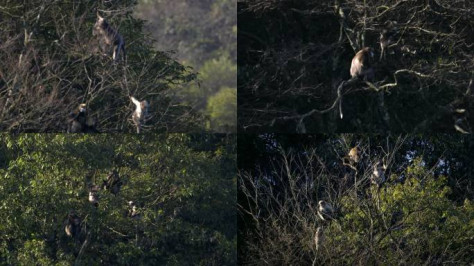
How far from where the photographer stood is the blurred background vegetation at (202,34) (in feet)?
184

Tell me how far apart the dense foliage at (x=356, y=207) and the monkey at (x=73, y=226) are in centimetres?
214

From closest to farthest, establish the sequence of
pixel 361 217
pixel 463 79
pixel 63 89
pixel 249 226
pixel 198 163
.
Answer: pixel 361 217 → pixel 249 226 → pixel 198 163 → pixel 63 89 → pixel 463 79

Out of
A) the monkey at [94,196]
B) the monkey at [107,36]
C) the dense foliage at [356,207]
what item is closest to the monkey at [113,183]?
the monkey at [94,196]

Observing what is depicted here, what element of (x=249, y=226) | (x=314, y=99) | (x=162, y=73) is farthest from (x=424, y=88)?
(x=249, y=226)

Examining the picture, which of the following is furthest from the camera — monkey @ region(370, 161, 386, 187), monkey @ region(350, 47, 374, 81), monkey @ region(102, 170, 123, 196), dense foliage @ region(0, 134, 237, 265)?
monkey @ region(350, 47, 374, 81)

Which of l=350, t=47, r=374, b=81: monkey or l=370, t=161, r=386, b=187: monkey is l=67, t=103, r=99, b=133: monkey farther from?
l=350, t=47, r=374, b=81: monkey

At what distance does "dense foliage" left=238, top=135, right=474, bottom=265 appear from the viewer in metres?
14.9

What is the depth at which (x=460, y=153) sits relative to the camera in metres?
18.2

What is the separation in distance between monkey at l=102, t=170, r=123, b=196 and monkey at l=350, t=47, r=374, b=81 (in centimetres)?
735

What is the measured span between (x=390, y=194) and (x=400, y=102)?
10277 mm

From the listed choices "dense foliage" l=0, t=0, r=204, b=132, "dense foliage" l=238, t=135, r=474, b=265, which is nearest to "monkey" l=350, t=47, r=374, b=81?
"dense foliage" l=0, t=0, r=204, b=132

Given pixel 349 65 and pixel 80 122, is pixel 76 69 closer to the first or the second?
pixel 80 122

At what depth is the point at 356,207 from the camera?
15.0 meters

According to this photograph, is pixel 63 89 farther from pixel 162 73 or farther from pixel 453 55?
pixel 453 55
